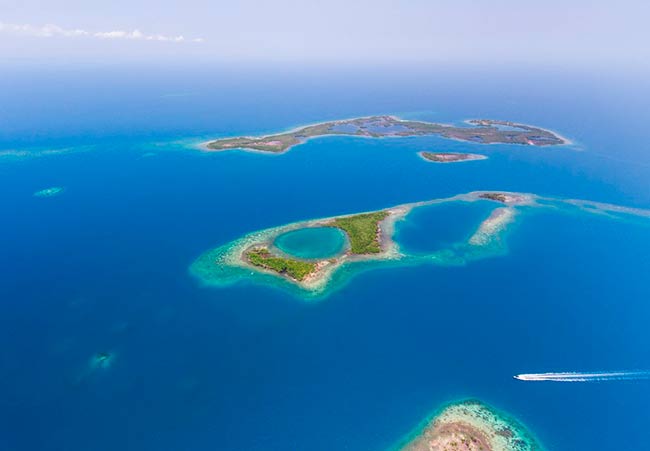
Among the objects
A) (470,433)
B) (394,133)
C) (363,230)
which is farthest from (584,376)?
(394,133)

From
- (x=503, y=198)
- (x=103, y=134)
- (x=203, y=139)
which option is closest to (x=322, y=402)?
(x=503, y=198)

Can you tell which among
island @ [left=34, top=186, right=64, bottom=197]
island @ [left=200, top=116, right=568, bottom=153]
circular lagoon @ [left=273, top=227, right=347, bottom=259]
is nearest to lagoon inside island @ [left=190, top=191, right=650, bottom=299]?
circular lagoon @ [left=273, top=227, right=347, bottom=259]

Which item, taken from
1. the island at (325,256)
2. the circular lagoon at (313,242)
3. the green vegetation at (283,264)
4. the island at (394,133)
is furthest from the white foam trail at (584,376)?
the island at (394,133)

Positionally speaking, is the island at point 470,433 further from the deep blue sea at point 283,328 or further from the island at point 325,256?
the island at point 325,256

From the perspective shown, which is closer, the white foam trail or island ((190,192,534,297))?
the white foam trail

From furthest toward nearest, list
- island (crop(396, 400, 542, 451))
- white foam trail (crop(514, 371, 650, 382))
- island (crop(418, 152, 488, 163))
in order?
1. island (crop(418, 152, 488, 163))
2. white foam trail (crop(514, 371, 650, 382))
3. island (crop(396, 400, 542, 451))

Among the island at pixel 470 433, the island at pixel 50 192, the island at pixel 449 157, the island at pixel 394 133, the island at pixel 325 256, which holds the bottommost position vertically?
the island at pixel 470 433

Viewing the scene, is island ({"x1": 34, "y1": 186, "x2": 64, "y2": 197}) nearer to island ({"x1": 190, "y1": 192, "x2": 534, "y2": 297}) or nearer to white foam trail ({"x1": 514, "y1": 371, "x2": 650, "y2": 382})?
island ({"x1": 190, "y1": 192, "x2": 534, "y2": 297})
